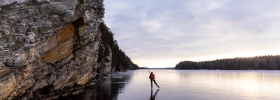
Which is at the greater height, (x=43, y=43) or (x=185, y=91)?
(x=43, y=43)

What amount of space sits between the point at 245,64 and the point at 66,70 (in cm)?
20849

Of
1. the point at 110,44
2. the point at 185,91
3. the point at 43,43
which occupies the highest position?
the point at 110,44

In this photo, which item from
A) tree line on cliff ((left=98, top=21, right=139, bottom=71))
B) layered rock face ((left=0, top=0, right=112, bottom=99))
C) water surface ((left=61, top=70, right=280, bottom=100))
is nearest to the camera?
layered rock face ((left=0, top=0, right=112, bottom=99))

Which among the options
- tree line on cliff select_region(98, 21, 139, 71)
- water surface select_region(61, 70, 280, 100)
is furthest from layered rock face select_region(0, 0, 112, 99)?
tree line on cliff select_region(98, 21, 139, 71)

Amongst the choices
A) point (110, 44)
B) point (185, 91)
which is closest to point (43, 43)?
point (185, 91)

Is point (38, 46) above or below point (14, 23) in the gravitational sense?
below

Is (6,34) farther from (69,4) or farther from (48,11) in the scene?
(69,4)

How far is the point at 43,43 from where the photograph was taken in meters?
13.4

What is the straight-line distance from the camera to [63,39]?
54.2 ft

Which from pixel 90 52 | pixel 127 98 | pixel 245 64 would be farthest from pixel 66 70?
pixel 245 64

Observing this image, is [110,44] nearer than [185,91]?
No

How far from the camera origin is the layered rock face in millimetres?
10445

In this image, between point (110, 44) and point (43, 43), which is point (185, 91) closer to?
point (43, 43)

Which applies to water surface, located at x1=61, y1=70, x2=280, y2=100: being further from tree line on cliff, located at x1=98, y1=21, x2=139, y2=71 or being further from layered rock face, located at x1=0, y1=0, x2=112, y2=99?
tree line on cliff, located at x1=98, y1=21, x2=139, y2=71
